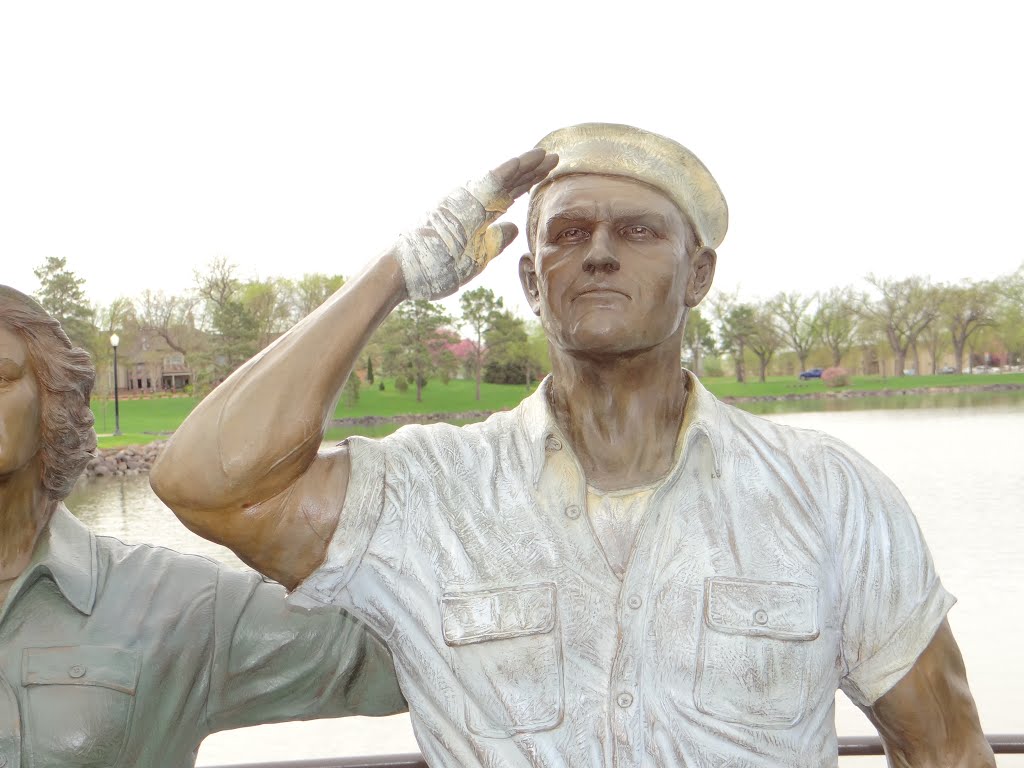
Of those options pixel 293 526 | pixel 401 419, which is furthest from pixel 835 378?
pixel 293 526

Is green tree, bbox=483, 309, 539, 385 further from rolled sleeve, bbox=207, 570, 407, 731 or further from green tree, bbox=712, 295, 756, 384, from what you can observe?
rolled sleeve, bbox=207, 570, 407, 731

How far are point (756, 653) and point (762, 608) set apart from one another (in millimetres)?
81

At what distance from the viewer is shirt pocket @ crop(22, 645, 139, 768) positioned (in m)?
1.97

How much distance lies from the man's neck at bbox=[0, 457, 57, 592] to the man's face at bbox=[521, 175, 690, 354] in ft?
3.74

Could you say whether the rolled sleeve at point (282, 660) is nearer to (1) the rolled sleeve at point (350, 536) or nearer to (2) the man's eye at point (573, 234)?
(1) the rolled sleeve at point (350, 536)

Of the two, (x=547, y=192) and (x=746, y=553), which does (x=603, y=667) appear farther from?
(x=547, y=192)

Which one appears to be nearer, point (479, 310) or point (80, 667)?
point (80, 667)

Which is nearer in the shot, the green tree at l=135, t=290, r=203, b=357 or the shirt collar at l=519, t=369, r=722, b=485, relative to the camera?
the shirt collar at l=519, t=369, r=722, b=485

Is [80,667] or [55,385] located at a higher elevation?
[55,385]

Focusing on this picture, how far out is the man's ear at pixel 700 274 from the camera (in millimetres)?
2115

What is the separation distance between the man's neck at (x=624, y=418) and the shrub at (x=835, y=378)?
5795 centimetres

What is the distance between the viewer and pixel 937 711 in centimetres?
193

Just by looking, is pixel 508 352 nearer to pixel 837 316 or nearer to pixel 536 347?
pixel 536 347

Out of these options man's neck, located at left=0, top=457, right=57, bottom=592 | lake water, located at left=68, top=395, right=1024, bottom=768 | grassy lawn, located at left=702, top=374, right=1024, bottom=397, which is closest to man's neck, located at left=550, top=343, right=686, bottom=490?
man's neck, located at left=0, top=457, right=57, bottom=592
